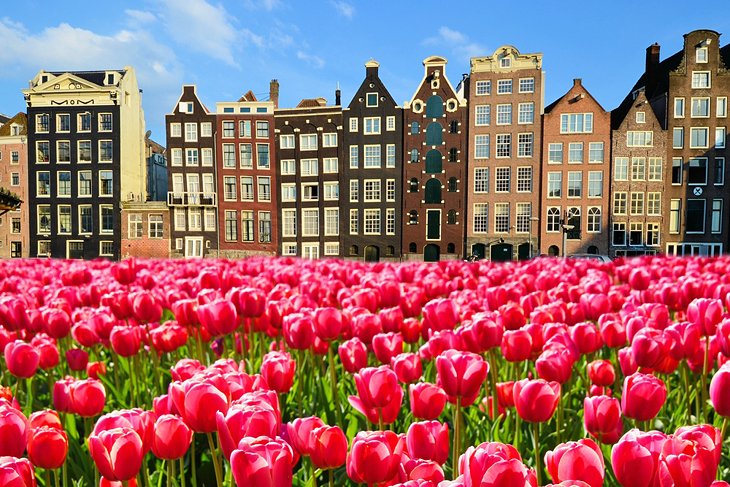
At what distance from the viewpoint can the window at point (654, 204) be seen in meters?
31.7

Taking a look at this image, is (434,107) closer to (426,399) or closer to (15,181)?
(15,181)

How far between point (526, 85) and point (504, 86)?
1.30m

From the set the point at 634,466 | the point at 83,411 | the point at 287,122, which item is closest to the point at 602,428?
the point at 634,466

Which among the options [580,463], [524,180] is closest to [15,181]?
[524,180]

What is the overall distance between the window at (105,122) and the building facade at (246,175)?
729 cm

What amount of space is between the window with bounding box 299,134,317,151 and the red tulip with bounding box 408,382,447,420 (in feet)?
110

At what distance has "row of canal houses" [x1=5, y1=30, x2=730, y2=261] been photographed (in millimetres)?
31703

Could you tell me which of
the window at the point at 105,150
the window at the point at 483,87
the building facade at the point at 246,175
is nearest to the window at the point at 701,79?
the window at the point at 483,87

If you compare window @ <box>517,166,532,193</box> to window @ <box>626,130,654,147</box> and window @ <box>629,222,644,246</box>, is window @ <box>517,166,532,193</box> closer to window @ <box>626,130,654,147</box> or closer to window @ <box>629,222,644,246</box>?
window @ <box>626,130,654,147</box>

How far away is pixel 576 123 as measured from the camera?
31.9 m

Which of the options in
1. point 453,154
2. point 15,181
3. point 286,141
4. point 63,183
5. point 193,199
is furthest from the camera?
point 15,181

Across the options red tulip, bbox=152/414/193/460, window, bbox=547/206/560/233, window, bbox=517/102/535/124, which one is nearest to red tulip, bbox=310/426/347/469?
red tulip, bbox=152/414/193/460

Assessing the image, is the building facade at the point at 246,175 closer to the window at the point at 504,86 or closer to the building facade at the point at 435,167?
the building facade at the point at 435,167

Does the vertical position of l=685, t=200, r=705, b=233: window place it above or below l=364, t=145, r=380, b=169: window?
below
